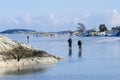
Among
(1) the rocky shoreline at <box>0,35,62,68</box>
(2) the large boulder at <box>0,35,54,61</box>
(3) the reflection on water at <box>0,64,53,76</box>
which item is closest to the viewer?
(3) the reflection on water at <box>0,64,53,76</box>

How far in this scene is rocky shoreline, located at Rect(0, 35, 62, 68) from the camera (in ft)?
127

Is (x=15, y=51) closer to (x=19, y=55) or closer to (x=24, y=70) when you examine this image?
(x=19, y=55)

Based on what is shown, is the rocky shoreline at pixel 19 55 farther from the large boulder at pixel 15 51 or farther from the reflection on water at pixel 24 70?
the reflection on water at pixel 24 70

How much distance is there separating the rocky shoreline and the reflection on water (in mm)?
1326

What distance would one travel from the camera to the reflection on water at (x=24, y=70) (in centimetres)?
3350

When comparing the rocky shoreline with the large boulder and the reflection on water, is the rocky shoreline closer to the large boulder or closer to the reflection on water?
the large boulder

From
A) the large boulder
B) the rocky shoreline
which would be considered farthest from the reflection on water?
the large boulder

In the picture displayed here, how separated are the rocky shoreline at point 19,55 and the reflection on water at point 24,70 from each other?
4.35ft

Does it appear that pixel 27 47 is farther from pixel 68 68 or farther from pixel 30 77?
pixel 30 77

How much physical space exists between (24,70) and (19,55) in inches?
176

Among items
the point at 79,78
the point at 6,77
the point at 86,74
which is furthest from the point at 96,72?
the point at 6,77

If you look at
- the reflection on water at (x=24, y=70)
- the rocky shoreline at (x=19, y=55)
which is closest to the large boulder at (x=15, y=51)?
the rocky shoreline at (x=19, y=55)

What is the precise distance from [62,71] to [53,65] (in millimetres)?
5266

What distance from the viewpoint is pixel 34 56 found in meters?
41.6
